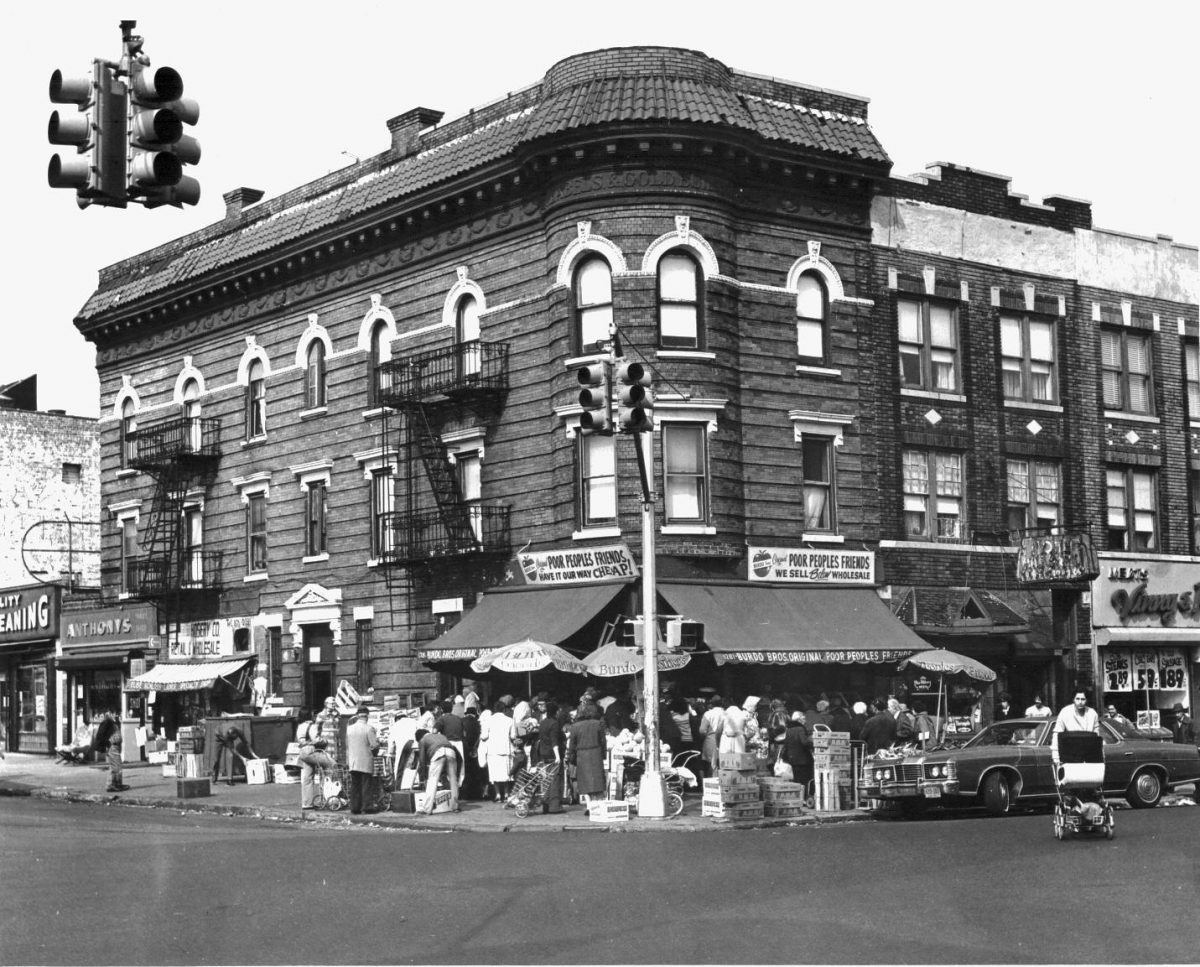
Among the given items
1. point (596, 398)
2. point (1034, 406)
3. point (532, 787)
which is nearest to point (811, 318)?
point (1034, 406)

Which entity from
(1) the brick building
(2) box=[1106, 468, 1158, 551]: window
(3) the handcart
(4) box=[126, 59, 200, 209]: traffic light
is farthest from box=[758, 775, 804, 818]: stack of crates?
(2) box=[1106, 468, 1158, 551]: window

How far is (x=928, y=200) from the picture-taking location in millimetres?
35094

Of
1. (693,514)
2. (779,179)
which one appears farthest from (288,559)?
(779,179)

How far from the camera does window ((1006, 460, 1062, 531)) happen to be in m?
35.8

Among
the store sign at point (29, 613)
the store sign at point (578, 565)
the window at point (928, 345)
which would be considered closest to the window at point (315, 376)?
the store sign at point (578, 565)

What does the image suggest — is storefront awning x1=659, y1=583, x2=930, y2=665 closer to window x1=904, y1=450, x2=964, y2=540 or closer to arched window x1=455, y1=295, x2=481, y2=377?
window x1=904, y1=450, x2=964, y2=540

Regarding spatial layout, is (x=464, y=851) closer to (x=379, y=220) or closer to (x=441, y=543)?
(x=441, y=543)

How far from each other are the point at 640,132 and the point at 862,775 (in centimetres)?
1256

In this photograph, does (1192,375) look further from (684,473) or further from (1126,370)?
(684,473)

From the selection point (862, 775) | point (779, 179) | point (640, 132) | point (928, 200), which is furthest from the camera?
point (928, 200)

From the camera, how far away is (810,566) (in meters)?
32.1

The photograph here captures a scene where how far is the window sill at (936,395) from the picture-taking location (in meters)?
34.3

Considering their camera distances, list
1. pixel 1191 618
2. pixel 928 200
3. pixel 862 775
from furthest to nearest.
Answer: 1. pixel 1191 618
2. pixel 928 200
3. pixel 862 775

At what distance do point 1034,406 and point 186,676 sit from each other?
67.2ft
